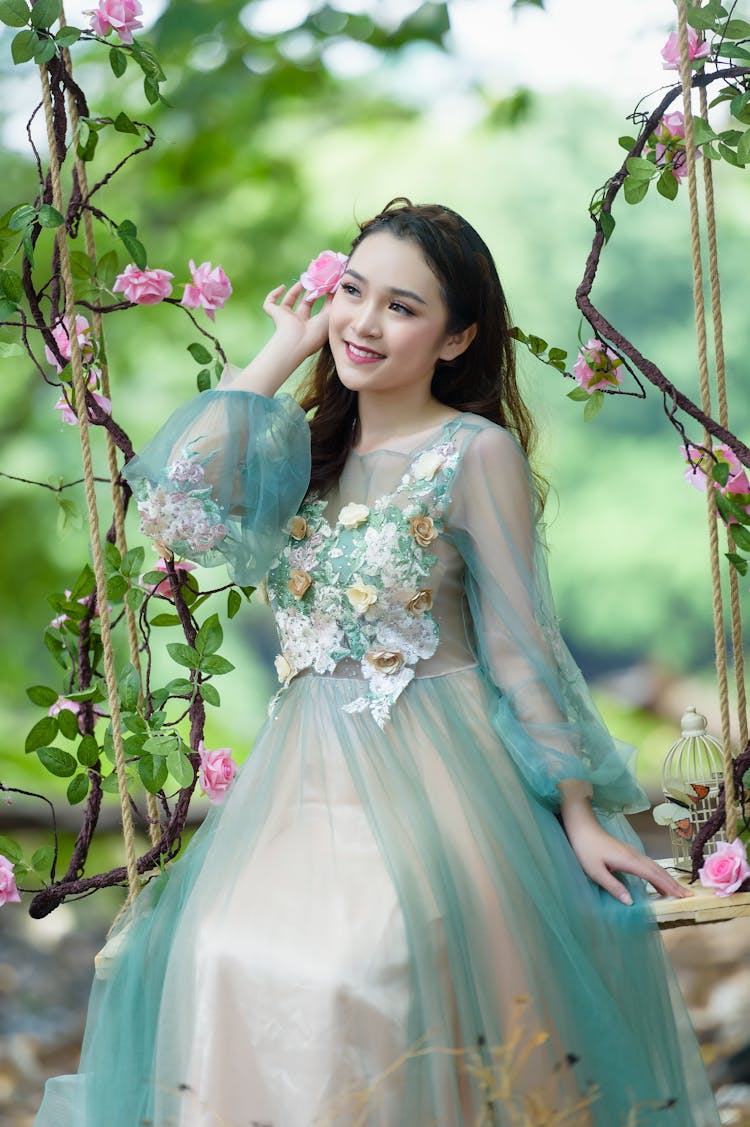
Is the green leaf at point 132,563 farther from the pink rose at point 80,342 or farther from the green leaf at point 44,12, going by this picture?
the green leaf at point 44,12

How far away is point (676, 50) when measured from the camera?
1922 mm

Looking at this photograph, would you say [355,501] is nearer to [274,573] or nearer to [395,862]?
[274,573]

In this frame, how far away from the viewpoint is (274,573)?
185cm

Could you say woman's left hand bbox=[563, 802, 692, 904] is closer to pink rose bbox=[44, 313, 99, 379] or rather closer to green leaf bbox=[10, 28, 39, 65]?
pink rose bbox=[44, 313, 99, 379]

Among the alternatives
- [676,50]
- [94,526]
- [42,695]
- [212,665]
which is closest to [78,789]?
[42,695]

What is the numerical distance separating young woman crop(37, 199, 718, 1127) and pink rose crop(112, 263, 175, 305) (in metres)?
0.20

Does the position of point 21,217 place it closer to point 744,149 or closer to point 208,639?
point 208,639

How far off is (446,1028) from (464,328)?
904 mm

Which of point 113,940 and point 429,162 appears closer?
point 113,940

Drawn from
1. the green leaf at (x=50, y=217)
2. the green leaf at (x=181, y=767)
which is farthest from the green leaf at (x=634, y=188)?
the green leaf at (x=181, y=767)

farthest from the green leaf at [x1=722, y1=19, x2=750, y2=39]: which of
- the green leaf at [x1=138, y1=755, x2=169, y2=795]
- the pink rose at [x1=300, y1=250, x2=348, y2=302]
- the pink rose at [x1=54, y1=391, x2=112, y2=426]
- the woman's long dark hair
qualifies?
the green leaf at [x1=138, y1=755, x2=169, y2=795]

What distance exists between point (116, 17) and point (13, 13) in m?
0.16

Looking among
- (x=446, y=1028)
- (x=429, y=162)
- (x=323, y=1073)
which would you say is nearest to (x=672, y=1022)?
(x=446, y=1028)

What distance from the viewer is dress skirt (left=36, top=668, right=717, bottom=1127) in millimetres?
1437
